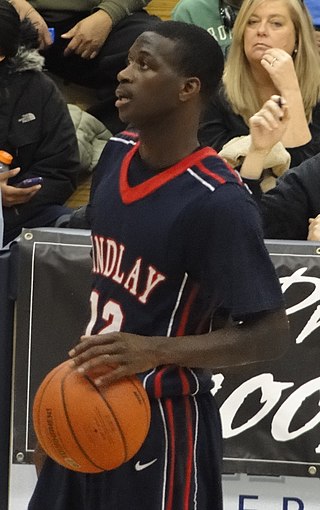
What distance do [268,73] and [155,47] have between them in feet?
7.96

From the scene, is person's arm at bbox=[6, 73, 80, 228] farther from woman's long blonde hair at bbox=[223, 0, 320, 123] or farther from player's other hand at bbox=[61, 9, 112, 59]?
woman's long blonde hair at bbox=[223, 0, 320, 123]

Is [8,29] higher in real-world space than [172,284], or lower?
lower

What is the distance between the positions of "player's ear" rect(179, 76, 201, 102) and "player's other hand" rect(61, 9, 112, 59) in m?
3.37

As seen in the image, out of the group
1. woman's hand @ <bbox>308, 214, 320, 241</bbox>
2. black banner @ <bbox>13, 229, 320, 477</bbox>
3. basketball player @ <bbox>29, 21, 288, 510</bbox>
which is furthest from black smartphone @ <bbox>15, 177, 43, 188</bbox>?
Result: basketball player @ <bbox>29, 21, 288, 510</bbox>

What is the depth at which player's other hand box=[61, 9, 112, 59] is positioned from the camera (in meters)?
5.89

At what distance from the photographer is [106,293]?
2.67 m

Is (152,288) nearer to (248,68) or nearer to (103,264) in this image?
(103,264)

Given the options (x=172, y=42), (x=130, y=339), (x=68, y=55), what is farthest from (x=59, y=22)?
(x=130, y=339)

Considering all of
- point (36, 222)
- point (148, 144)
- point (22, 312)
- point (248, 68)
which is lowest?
point (36, 222)

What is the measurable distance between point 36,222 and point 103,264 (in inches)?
103

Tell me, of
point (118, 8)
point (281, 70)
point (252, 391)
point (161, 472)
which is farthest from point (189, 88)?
point (118, 8)

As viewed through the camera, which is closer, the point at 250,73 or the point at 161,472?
the point at 161,472

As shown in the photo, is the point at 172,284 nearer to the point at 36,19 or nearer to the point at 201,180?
the point at 201,180

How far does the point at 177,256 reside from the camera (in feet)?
8.41
